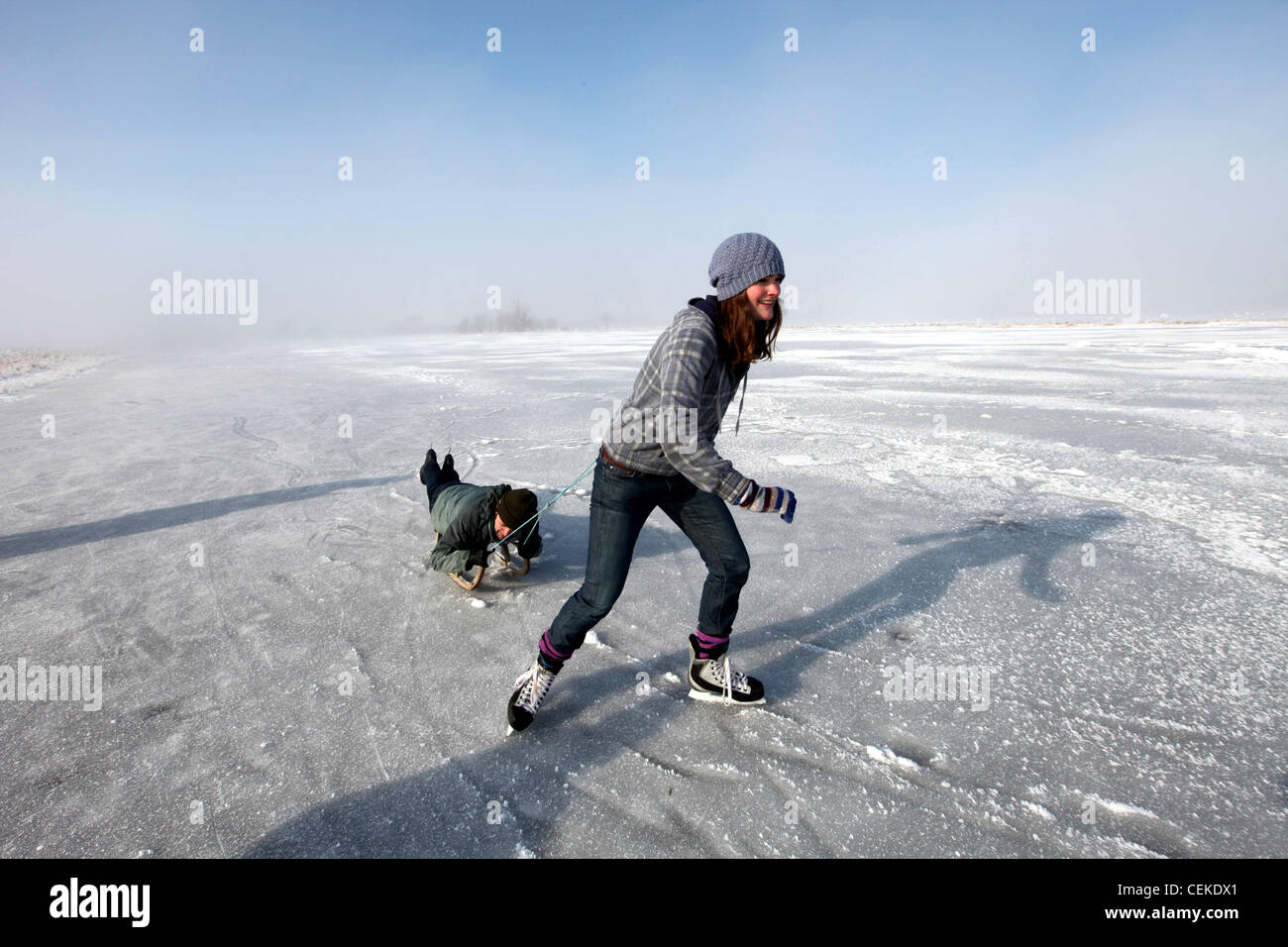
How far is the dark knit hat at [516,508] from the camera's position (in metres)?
3.70

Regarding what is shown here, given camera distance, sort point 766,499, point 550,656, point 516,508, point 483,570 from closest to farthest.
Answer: point 766,499, point 550,656, point 516,508, point 483,570

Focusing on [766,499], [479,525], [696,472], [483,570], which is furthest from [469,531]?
[766,499]

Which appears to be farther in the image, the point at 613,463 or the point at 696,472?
the point at 613,463

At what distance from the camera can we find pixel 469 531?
12.7 feet

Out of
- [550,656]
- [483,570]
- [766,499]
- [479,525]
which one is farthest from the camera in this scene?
[483,570]

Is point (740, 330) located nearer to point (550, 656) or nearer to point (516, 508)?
point (550, 656)

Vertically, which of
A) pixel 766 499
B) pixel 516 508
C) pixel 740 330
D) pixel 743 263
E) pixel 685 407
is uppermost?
pixel 743 263

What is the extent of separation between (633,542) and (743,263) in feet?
3.72

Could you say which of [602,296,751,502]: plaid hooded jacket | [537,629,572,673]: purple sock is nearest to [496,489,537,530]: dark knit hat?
[537,629,572,673]: purple sock

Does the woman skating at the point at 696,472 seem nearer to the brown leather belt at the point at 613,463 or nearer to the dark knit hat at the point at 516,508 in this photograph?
the brown leather belt at the point at 613,463

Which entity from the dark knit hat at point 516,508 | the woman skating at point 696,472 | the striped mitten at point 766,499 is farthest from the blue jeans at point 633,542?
the dark knit hat at point 516,508

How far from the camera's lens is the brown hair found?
234 cm

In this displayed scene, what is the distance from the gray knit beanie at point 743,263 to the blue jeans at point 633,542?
2.53ft

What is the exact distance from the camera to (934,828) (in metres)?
2.12
